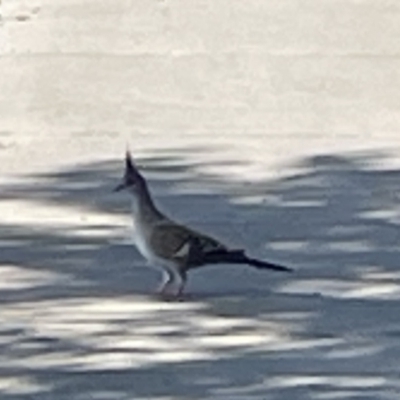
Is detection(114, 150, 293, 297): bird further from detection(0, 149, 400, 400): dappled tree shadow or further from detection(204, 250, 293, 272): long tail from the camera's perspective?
detection(0, 149, 400, 400): dappled tree shadow

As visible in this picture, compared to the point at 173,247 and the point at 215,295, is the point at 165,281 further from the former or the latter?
the point at 173,247

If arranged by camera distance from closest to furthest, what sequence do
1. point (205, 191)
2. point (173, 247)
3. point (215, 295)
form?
point (173, 247) → point (215, 295) → point (205, 191)

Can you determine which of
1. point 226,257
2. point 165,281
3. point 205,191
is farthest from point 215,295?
point 205,191

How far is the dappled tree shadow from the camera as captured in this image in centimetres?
805

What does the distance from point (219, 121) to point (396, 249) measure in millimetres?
3055

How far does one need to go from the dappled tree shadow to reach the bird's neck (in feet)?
1.11

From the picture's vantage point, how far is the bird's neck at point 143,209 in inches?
350

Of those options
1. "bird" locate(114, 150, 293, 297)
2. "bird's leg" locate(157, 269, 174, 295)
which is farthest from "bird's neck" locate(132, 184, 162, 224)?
"bird's leg" locate(157, 269, 174, 295)

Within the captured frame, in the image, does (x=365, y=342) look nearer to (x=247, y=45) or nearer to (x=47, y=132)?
(x=47, y=132)

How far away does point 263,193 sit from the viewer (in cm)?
1089

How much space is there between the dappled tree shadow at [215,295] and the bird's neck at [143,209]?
13.3 inches

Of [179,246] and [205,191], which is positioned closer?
[179,246]

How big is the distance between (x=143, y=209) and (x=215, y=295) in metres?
0.48

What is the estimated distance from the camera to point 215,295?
→ 29.9 ft
